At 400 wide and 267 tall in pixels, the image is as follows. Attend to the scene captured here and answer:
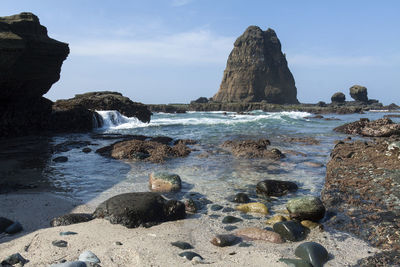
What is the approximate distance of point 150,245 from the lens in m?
3.58

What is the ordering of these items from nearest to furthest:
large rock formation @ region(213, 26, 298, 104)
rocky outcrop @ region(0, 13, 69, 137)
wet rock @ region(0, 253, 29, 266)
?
1. wet rock @ region(0, 253, 29, 266)
2. rocky outcrop @ region(0, 13, 69, 137)
3. large rock formation @ region(213, 26, 298, 104)

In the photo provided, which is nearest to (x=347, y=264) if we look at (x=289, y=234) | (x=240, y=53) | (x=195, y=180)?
(x=289, y=234)

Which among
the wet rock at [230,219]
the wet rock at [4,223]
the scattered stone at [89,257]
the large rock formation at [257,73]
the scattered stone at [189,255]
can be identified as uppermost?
the large rock formation at [257,73]

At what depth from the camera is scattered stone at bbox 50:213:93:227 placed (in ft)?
14.0

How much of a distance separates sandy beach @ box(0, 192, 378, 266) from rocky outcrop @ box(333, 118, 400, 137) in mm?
14915

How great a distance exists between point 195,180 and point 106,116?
1957cm

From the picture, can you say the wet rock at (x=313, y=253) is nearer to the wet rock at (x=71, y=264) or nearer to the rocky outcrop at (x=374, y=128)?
the wet rock at (x=71, y=264)

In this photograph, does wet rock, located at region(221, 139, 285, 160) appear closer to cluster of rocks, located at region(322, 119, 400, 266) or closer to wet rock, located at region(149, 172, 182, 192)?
cluster of rocks, located at region(322, 119, 400, 266)

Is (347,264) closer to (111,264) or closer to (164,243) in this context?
(164,243)

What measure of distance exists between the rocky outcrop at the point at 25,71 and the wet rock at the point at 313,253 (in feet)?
45.0

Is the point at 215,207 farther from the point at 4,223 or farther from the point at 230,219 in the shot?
the point at 4,223

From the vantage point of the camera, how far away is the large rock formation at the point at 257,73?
12031 cm

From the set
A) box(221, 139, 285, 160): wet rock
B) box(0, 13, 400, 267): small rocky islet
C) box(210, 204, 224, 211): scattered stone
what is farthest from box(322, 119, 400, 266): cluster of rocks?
box(221, 139, 285, 160): wet rock

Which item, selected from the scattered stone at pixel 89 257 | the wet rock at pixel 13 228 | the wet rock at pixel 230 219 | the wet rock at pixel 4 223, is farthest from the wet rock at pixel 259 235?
the wet rock at pixel 4 223
